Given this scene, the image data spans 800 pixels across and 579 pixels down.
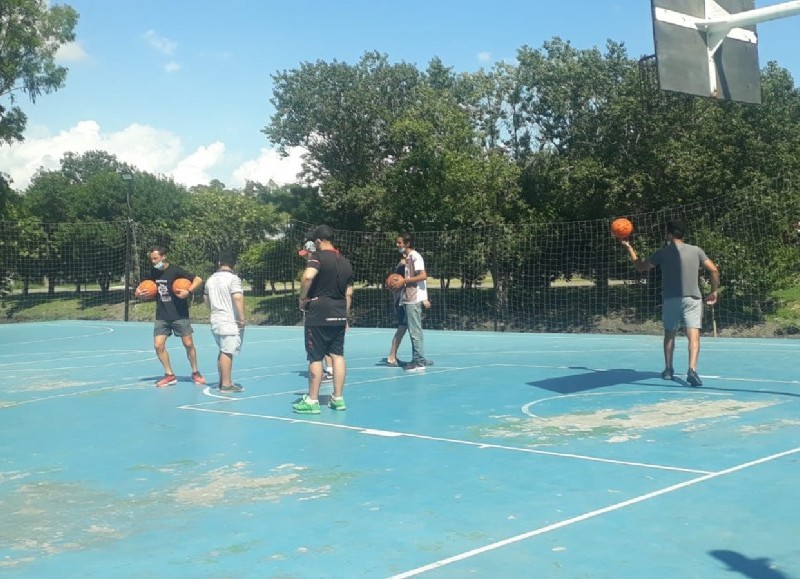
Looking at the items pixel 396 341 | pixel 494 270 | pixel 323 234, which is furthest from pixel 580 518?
pixel 494 270

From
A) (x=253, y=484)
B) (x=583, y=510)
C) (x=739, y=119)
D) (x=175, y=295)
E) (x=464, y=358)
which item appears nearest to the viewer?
(x=583, y=510)

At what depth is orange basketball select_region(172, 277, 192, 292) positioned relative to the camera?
38.9 feet

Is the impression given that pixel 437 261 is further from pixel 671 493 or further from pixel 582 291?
pixel 671 493

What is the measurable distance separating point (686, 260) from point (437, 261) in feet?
54.9

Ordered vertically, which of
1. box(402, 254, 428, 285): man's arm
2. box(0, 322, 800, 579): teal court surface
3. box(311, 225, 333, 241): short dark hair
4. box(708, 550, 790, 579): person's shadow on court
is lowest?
box(708, 550, 790, 579): person's shadow on court

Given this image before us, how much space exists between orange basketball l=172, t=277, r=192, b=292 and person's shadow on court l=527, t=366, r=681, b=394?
4.71 meters

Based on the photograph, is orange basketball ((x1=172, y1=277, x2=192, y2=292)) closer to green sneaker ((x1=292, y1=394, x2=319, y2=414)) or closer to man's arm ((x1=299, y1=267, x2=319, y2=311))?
man's arm ((x1=299, y1=267, x2=319, y2=311))

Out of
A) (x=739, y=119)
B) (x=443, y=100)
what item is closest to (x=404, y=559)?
(x=739, y=119)

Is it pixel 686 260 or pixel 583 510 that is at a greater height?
pixel 686 260

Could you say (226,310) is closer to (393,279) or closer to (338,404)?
(338,404)

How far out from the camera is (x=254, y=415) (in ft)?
31.3

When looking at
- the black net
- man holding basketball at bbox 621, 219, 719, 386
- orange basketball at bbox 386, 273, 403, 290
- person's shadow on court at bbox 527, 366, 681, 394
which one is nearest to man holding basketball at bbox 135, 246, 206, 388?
orange basketball at bbox 386, 273, 403, 290

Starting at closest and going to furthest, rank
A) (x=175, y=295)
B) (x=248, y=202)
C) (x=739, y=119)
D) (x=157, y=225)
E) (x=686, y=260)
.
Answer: (x=686, y=260), (x=175, y=295), (x=739, y=119), (x=248, y=202), (x=157, y=225)

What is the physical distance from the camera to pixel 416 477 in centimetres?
655
